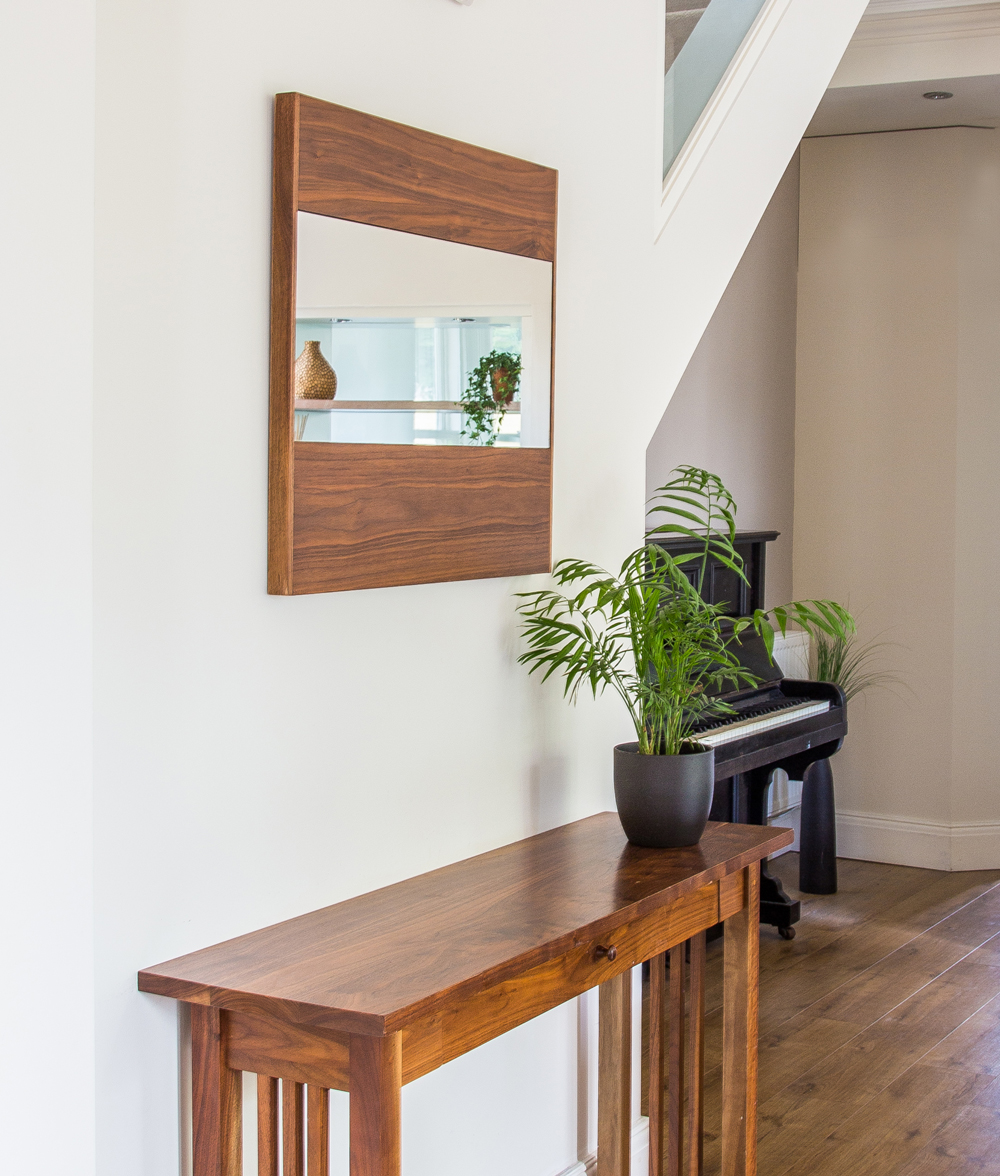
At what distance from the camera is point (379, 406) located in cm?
197

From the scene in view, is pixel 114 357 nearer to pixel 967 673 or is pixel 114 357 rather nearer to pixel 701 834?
pixel 701 834

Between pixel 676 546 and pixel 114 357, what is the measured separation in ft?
8.75

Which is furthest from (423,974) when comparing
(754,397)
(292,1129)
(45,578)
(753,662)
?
(754,397)

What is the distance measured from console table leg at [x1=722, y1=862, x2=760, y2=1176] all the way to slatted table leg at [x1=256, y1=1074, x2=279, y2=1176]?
40.5 inches

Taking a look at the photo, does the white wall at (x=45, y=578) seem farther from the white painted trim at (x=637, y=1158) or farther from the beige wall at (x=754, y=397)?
the beige wall at (x=754, y=397)

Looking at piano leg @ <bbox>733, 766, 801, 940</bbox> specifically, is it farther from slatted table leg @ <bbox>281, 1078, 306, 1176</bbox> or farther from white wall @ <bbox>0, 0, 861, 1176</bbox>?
slatted table leg @ <bbox>281, 1078, 306, 1176</bbox>

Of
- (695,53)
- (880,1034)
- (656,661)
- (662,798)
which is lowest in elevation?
(880,1034)

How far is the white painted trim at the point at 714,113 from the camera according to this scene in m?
2.79

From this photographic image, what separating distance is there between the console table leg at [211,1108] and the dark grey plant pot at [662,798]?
0.87 metres

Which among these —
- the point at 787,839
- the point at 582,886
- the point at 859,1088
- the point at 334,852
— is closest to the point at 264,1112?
the point at 334,852

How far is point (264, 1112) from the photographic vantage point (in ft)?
5.63

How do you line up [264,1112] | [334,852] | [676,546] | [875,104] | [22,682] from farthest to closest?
[875,104] → [676,546] → [334,852] → [264,1112] → [22,682]

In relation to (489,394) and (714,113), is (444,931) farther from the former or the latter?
(714,113)

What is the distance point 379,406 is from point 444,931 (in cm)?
76
